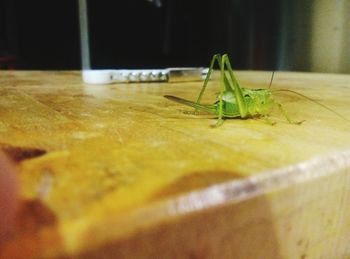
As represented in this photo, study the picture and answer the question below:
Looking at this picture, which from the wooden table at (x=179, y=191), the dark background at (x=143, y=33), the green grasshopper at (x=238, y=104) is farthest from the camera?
the dark background at (x=143, y=33)

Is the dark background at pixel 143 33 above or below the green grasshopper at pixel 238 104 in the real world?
above

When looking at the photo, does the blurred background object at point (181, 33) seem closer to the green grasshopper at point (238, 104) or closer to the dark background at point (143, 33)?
the dark background at point (143, 33)

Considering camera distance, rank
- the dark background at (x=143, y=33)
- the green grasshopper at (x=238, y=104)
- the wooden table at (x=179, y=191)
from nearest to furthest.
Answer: the wooden table at (x=179, y=191) → the green grasshopper at (x=238, y=104) → the dark background at (x=143, y=33)

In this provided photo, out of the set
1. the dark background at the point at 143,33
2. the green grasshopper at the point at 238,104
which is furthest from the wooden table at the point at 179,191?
the dark background at the point at 143,33

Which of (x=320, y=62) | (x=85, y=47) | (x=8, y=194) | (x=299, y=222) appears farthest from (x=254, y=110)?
(x=320, y=62)

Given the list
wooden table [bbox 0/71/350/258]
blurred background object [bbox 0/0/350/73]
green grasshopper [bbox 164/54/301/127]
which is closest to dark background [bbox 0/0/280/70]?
blurred background object [bbox 0/0/350/73]

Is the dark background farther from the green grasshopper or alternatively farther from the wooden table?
the wooden table

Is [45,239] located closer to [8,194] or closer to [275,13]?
[8,194]

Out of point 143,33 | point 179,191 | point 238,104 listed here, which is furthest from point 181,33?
point 179,191

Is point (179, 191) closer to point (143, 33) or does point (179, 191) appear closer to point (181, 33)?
point (143, 33)
